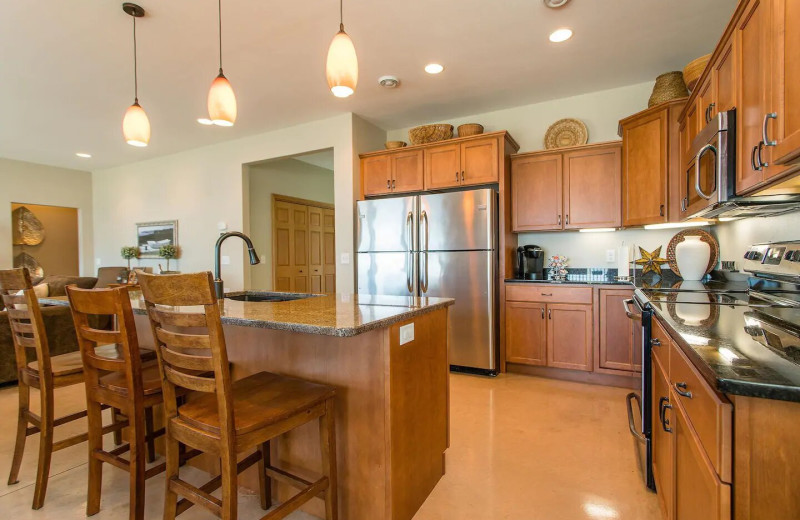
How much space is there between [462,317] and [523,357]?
2.21ft

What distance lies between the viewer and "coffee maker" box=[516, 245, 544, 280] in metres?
3.90

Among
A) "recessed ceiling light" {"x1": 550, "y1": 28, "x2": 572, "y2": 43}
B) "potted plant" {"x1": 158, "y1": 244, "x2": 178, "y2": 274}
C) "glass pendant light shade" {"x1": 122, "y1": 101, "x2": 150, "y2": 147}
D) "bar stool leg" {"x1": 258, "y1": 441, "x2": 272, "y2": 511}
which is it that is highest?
"recessed ceiling light" {"x1": 550, "y1": 28, "x2": 572, "y2": 43}

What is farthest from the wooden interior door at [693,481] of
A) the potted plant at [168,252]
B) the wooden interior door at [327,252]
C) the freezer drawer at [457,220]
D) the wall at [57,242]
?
the wall at [57,242]

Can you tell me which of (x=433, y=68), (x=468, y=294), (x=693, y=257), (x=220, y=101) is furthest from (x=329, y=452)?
(x=433, y=68)

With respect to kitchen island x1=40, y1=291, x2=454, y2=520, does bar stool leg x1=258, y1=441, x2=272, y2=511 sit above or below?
below

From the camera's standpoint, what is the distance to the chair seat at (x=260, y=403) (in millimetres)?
1258

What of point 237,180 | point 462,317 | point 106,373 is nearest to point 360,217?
point 462,317

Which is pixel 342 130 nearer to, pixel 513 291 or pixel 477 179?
pixel 477 179

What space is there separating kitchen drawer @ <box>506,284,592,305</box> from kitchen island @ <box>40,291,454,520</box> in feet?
6.44

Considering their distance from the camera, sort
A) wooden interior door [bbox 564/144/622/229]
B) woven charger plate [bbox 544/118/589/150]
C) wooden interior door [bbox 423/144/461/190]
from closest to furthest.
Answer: wooden interior door [bbox 564/144/622/229], woven charger plate [bbox 544/118/589/150], wooden interior door [bbox 423/144/461/190]

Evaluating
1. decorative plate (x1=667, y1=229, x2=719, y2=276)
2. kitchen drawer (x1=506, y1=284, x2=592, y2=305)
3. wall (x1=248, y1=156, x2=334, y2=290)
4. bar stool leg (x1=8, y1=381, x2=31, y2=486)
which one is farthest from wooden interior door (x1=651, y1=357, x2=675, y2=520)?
wall (x1=248, y1=156, x2=334, y2=290)

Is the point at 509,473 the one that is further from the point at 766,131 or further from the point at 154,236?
the point at 154,236

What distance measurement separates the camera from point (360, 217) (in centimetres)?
420

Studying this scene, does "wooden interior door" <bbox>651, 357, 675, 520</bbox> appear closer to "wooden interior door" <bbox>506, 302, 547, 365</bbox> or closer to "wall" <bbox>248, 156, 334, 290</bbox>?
"wooden interior door" <bbox>506, 302, 547, 365</bbox>
